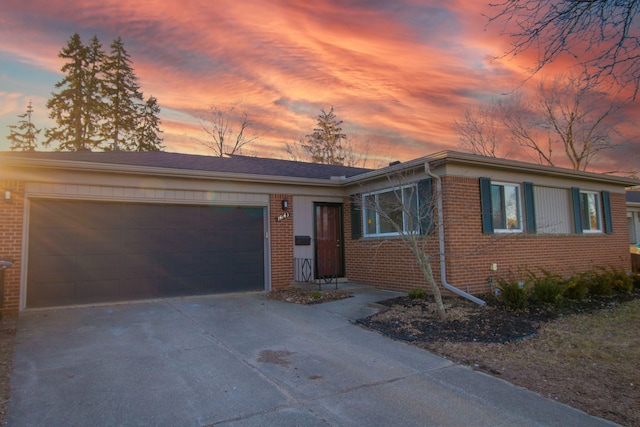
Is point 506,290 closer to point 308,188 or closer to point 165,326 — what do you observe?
point 308,188

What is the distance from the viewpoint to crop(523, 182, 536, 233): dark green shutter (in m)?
9.72

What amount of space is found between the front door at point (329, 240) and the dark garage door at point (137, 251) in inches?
67.1

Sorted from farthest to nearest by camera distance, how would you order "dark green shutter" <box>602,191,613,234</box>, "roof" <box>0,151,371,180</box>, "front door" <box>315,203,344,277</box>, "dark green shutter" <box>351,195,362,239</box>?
1. "dark green shutter" <box>602,191,613,234</box>
2. "front door" <box>315,203,344,277</box>
3. "dark green shutter" <box>351,195,362,239</box>
4. "roof" <box>0,151,371,180</box>

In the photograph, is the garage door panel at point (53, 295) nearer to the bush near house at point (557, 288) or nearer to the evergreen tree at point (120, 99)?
the bush near house at point (557, 288)

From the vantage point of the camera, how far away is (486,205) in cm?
888

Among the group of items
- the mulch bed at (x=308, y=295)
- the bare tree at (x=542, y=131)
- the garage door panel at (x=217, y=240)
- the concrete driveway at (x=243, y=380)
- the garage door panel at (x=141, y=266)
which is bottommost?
the concrete driveway at (x=243, y=380)

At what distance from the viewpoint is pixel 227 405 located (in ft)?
11.9

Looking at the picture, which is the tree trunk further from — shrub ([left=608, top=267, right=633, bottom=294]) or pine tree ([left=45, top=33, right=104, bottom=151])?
pine tree ([left=45, top=33, right=104, bottom=151])

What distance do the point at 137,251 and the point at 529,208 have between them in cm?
904

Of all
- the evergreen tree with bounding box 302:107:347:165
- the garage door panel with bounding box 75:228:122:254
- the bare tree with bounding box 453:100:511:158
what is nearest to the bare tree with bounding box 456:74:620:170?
the bare tree with bounding box 453:100:511:158

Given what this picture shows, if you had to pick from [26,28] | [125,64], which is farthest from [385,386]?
[125,64]

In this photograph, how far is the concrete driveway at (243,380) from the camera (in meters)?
3.44

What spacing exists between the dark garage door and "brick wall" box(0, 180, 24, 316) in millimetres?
217

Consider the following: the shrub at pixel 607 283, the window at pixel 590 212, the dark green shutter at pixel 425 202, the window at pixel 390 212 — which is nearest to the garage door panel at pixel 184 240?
the window at pixel 390 212
